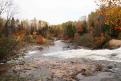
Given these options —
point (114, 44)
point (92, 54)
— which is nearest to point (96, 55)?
point (92, 54)

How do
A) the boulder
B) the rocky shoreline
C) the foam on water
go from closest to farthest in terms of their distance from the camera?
the rocky shoreline < the foam on water < the boulder

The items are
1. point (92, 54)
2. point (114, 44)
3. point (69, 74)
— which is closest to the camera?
point (69, 74)

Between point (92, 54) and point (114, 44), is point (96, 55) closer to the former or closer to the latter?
point (92, 54)

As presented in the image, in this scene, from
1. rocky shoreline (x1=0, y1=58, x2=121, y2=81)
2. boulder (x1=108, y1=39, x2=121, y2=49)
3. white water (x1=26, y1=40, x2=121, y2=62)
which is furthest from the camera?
boulder (x1=108, y1=39, x2=121, y2=49)

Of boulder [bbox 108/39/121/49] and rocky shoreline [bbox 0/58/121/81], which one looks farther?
boulder [bbox 108/39/121/49]

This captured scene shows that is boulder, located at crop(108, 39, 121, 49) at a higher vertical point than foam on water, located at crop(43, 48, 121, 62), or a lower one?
higher

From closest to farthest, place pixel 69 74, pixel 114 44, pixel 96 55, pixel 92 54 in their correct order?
pixel 69 74, pixel 96 55, pixel 92 54, pixel 114 44

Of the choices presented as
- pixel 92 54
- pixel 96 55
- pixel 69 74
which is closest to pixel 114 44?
pixel 92 54

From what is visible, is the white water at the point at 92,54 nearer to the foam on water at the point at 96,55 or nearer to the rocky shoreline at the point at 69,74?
the foam on water at the point at 96,55

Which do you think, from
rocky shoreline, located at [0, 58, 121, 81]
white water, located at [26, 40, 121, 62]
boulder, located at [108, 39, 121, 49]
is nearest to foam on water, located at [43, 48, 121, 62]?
white water, located at [26, 40, 121, 62]

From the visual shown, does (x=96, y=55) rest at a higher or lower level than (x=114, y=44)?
lower

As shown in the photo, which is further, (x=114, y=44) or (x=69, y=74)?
(x=114, y=44)

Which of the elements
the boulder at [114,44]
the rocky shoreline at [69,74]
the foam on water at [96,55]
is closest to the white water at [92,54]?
the foam on water at [96,55]

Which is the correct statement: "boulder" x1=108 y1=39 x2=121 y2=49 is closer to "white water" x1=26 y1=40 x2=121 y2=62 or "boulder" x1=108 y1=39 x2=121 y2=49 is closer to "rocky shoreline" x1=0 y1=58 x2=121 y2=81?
"white water" x1=26 y1=40 x2=121 y2=62
